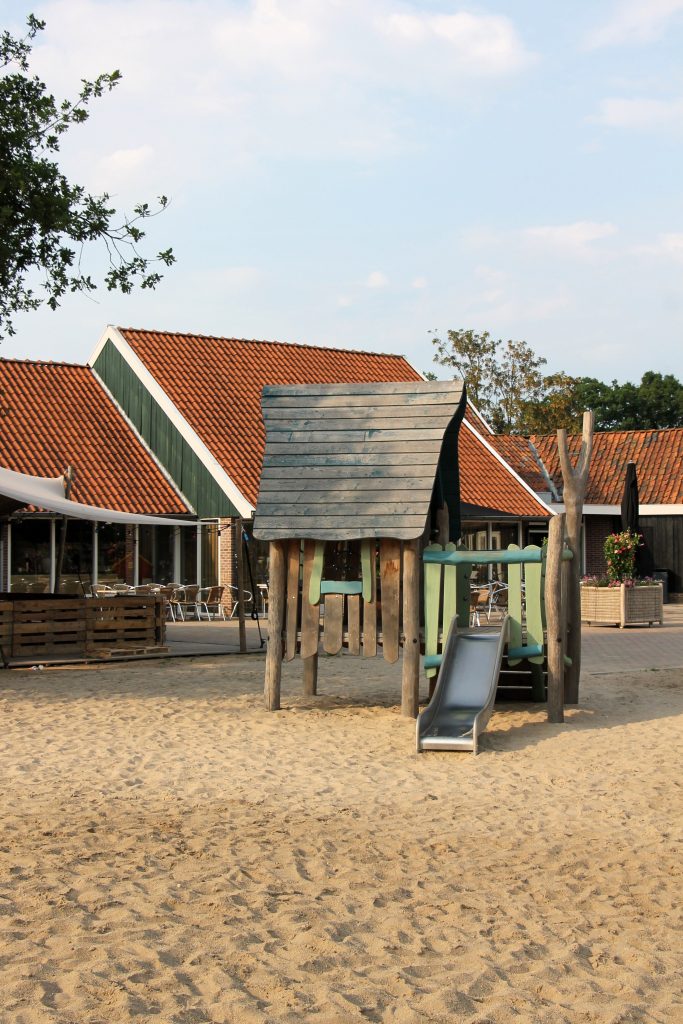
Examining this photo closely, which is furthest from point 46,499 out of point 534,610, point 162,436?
point 162,436

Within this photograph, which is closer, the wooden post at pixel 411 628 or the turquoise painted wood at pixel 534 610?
the wooden post at pixel 411 628

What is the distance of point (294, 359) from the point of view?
3353 centimetres

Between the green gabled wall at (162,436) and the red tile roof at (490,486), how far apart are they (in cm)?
656

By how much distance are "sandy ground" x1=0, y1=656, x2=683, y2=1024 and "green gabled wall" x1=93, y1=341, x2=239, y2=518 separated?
15687mm

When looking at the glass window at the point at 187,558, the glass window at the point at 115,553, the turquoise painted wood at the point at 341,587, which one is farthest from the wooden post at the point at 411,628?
the glass window at the point at 187,558

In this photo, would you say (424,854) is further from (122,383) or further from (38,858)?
(122,383)

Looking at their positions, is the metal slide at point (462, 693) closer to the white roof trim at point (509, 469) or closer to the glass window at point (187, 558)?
the glass window at point (187, 558)

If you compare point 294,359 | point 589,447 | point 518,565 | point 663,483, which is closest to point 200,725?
point 518,565

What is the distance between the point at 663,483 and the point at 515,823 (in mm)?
30210

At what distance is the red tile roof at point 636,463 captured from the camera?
36281mm

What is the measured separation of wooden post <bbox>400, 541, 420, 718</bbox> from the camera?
1210cm

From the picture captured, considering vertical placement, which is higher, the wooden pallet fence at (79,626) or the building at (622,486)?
the building at (622,486)

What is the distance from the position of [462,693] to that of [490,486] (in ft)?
68.0

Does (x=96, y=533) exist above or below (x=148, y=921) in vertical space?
above
